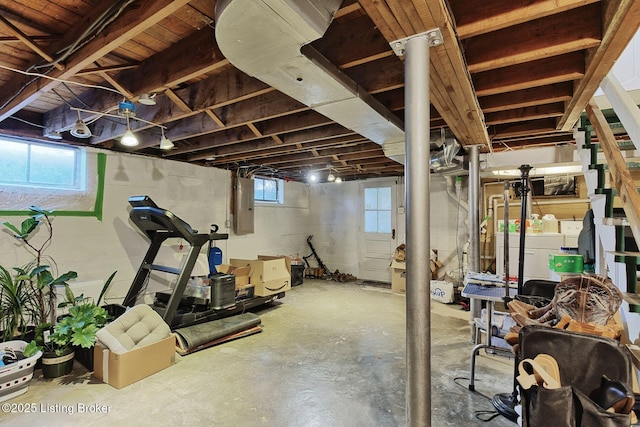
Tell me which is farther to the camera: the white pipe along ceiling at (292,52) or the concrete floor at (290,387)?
the concrete floor at (290,387)

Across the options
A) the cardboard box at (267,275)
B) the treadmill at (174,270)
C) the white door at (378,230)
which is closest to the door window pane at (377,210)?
the white door at (378,230)

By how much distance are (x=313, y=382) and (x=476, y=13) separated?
2701 millimetres

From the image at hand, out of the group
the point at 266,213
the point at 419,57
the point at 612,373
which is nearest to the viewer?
the point at 612,373

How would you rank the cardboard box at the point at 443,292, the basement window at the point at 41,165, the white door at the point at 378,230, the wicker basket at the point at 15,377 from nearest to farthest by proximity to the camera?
the wicker basket at the point at 15,377 → the basement window at the point at 41,165 → the cardboard box at the point at 443,292 → the white door at the point at 378,230

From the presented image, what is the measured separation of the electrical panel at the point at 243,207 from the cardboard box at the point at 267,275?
2.56 ft

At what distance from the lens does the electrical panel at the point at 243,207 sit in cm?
521

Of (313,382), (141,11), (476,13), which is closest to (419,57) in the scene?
(476,13)

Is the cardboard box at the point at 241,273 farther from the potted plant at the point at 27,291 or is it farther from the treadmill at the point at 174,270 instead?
the potted plant at the point at 27,291

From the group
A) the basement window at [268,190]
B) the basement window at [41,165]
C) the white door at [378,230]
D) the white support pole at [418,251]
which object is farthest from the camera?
the white door at [378,230]

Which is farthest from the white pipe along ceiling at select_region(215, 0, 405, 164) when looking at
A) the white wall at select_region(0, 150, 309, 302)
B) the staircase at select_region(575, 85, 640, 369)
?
the white wall at select_region(0, 150, 309, 302)

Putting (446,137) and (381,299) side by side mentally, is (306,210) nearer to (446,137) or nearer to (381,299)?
(381,299)

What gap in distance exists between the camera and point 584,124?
265 centimetres

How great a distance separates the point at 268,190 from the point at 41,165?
11.8 feet

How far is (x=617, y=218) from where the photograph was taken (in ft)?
6.42
